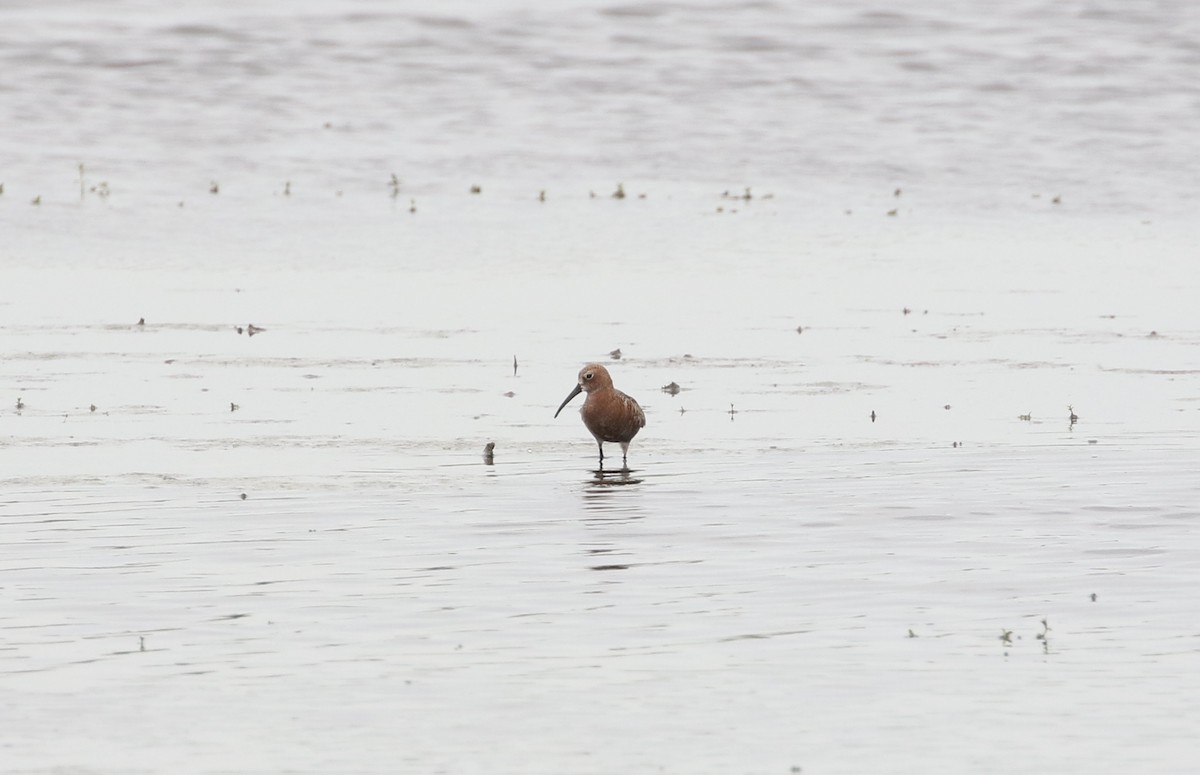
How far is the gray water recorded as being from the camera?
9.32 m

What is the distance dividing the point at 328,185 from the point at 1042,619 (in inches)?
1165

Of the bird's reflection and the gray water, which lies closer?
the gray water

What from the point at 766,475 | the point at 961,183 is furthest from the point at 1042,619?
the point at 961,183

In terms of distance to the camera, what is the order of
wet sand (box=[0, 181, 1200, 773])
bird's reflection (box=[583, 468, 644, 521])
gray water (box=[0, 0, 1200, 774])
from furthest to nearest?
bird's reflection (box=[583, 468, 644, 521]) < gray water (box=[0, 0, 1200, 774]) < wet sand (box=[0, 181, 1200, 773])

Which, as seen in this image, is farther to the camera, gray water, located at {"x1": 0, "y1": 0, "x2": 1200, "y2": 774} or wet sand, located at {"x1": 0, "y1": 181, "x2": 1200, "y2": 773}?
gray water, located at {"x1": 0, "y1": 0, "x2": 1200, "y2": 774}

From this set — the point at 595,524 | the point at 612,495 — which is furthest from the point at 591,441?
the point at 595,524

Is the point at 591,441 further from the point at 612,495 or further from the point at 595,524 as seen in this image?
the point at 595,524

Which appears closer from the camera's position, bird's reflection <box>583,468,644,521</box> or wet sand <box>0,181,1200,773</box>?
wet sand <box>0,181,1200,773</box>

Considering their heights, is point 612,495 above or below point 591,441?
below

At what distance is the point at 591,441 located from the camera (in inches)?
690

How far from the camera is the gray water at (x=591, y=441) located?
30.6 ft

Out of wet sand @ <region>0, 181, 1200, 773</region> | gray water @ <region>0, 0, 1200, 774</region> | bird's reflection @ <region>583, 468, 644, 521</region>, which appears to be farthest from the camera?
bird's reflection @ <region>583, 468, 644, 521</region>

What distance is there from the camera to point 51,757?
8.60 meters

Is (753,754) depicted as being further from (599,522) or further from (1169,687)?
(599,522)
